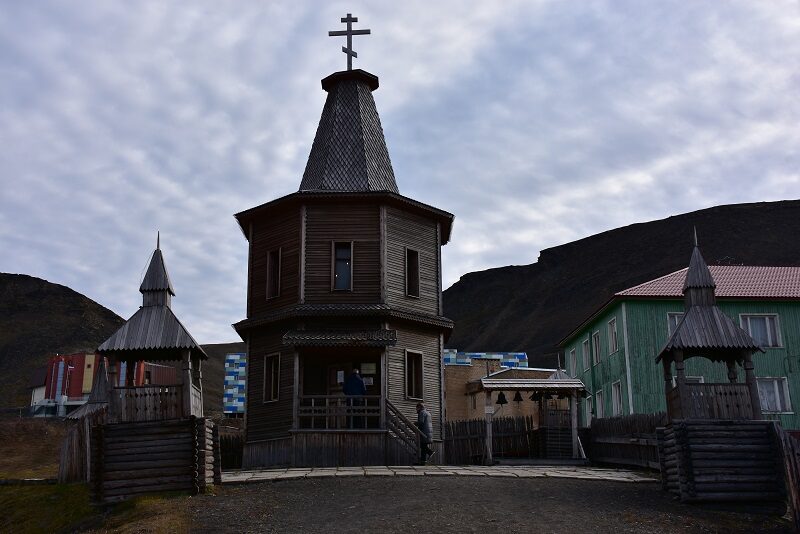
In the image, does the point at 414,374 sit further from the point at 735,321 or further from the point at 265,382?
the point at 735,321

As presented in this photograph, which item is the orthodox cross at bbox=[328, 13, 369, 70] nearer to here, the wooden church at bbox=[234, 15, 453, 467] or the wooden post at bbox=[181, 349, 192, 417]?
the wooden church at bbox=[234, 15, 453, 467]

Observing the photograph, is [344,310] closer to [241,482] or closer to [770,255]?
[241,482]

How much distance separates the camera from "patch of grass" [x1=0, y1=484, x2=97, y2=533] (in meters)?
20.1

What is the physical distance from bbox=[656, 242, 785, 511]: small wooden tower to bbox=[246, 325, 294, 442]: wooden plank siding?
12619 millimetres

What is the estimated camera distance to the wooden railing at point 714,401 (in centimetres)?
1953

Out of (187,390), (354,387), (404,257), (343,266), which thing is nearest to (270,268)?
(343,266)

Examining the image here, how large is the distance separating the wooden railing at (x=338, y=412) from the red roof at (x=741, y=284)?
51.8ft

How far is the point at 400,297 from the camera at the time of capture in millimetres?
30391

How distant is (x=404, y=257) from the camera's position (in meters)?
30.9

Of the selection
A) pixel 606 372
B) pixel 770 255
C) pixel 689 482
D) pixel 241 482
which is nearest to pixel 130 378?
pixel 241 482

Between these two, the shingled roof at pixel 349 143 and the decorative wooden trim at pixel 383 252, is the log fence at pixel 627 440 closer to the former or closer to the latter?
the decorative wooden trim at pixel 383 252

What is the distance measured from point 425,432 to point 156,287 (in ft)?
33.1

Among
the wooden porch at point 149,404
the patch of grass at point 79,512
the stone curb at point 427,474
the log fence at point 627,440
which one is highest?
the wooden porch at point 149,404

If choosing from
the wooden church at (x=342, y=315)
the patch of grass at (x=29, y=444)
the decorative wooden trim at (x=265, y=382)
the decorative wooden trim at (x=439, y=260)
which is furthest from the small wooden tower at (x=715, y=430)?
the patch of grass at (x=29, y=444)
